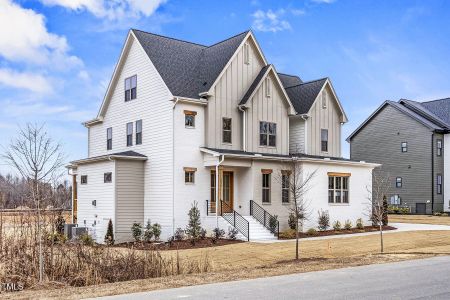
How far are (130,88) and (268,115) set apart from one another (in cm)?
847

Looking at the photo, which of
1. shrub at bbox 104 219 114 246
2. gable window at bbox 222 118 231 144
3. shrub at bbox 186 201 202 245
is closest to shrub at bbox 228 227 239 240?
shrub at bbox 186 201 202 245

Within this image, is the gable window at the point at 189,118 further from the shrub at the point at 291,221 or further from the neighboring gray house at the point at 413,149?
the neighboring gray house at the point at 413,149

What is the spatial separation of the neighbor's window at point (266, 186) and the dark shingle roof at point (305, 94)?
20.8ft

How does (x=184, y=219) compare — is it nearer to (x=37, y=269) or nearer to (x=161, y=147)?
(x=161, y=147)

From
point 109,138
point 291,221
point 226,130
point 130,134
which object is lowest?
point 291,221

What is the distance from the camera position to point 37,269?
1378cm

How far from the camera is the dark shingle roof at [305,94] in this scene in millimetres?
34750

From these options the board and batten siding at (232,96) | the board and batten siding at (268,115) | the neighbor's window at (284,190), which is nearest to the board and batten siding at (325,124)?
the board and batten siding at (268,115)

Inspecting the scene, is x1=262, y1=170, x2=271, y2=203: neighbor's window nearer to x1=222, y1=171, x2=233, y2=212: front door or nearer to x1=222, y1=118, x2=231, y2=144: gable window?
x1=222, y1=171, x2=233, y2=212: front door

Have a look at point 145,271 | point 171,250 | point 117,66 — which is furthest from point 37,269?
point 117,66

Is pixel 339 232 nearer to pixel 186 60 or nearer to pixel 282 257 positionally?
pixel 282 257

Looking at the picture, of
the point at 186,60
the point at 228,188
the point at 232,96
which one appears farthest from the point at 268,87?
the point at 228,188

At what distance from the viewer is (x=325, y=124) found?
35.7 metres

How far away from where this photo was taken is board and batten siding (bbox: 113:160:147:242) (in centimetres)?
2830
